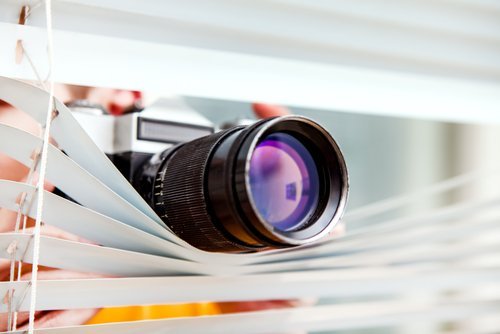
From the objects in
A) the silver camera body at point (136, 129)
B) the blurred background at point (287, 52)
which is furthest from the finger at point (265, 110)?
the silver camera body at point (136, 129)

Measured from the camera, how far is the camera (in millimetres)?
478

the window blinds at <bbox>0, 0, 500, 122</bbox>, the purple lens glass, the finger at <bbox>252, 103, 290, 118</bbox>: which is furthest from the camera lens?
the finger at <bbox>252, 103, 290, 118</bbox>

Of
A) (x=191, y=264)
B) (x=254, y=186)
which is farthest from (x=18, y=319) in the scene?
(x=254, y=186)

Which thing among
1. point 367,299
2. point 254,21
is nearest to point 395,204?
point 254,21

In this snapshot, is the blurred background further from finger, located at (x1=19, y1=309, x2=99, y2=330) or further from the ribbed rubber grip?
finger, located at (x1=19, y1=309, x2=99, y2=330)

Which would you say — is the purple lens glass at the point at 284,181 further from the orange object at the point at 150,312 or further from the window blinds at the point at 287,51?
the orange object at the point at 150,312

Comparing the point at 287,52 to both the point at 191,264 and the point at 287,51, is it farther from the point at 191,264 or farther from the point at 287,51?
the point at 191,264

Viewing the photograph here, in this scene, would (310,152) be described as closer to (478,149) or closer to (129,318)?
(129,318)

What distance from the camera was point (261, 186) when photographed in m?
0.53

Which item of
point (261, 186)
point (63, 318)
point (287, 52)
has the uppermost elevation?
point (287, 52)

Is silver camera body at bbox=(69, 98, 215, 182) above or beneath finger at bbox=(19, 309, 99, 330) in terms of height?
above

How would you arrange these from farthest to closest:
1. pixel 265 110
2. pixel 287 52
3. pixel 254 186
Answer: pixel 265 110 → pixel 287 52 → pixel 254 186

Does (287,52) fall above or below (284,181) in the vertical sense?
above

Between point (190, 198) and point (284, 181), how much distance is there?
84mm
